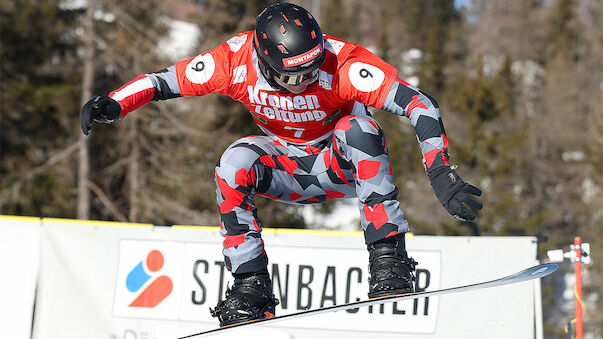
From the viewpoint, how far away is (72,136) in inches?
899

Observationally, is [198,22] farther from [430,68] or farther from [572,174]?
[430,68]

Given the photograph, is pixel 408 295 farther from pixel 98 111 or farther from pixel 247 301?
pixel 98 111

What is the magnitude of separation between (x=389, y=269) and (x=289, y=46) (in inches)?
45.4

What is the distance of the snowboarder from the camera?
3105mm

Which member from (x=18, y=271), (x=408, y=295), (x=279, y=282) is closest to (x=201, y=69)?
(x=408, y=295)

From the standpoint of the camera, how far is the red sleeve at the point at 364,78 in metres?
3.13

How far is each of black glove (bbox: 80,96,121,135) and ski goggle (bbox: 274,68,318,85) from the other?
0.85 m

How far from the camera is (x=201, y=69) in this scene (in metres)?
3.38

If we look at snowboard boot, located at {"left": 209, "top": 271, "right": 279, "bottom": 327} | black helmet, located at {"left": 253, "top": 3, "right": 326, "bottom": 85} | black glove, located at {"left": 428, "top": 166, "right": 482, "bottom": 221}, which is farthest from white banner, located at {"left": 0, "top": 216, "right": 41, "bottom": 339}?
black glove, located at {"left": 428, "top": 166, "right": 482, "bottom": 221}

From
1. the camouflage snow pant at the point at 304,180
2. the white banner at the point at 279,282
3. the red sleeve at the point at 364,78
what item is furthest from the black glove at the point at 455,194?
the white banner at the point at 279,282

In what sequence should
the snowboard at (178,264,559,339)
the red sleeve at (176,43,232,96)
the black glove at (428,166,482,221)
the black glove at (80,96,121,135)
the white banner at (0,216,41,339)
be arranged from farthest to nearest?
1. the white banner at (0,216,41,339)
2. the red sleeve at (176,43,232,96)
3. the black glove at (80,96,121,135)
4. the snowboard at (178,264,559,339)
5. the black glove at (428,166,482,221)

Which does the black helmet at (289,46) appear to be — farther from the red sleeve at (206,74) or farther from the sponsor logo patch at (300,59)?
the red sleeve at (206,74)

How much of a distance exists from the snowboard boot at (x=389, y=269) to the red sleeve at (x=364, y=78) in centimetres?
67

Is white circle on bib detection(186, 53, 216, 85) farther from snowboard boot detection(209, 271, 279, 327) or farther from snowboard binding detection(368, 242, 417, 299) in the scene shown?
snowboard binding detection(368, 242, 417, 299)
